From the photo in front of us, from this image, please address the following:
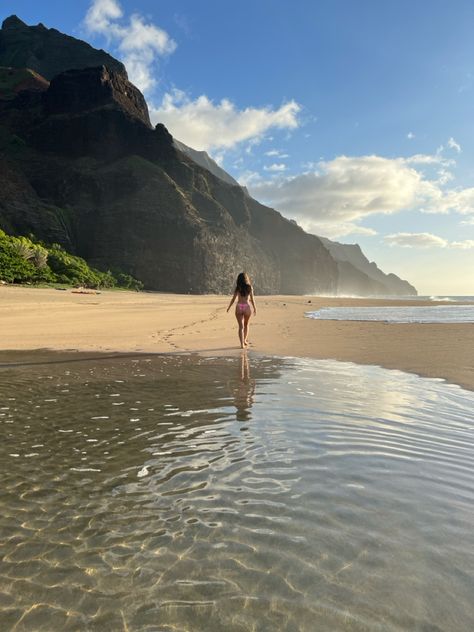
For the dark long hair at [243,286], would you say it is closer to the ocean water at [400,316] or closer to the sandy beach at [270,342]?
the sandy beach at [270,342]

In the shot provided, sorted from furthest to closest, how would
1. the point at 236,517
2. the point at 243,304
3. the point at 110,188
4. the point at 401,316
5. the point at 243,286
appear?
the point at 110,188
the point at 401,316
the point at 243,286
the point at 243,304
the point at 236,517

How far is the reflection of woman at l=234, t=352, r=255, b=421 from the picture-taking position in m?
6.08

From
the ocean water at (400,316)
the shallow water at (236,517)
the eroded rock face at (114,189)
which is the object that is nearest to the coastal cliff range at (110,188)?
the eroded rock face at (114,189)

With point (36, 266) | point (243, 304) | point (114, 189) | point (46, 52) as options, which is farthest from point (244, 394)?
point (46, 52)

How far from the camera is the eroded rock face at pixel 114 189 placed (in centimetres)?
8856

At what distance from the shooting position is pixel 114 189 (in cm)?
9625

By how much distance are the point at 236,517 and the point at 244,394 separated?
4285 mm

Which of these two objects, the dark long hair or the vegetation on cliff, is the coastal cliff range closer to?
the vegetation on cliff

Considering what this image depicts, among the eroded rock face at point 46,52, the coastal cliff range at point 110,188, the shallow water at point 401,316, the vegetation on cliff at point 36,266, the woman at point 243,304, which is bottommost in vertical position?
the shallow water at point 401,316

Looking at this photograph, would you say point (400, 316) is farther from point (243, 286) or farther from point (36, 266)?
point (36, 266)

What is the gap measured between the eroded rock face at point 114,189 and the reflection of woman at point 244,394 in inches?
2991

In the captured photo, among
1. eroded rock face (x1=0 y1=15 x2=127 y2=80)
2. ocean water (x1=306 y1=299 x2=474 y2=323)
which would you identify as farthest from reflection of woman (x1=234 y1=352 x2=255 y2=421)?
eroded rock face (x1=0 y1=15 x2=127 y2=80)

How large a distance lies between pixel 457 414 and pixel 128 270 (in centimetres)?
→ 8528

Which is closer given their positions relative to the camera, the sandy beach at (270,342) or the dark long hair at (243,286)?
the sandy beach at (270,342)
